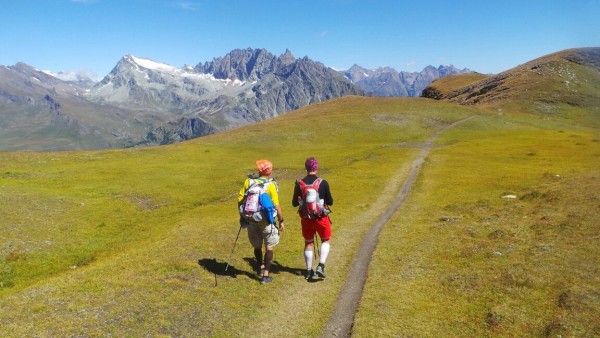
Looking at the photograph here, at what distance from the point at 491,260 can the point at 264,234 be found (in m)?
12.1

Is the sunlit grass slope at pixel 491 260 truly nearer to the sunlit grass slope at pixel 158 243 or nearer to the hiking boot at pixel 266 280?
the sunlit grass slope at pixel 158 243

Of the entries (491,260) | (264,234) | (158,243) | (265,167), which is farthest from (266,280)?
(491,260)

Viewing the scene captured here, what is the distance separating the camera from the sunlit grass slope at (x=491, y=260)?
14.8 meters

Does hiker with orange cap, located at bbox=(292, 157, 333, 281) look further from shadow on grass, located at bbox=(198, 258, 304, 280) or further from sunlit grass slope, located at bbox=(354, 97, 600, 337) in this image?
sunlit grass slope, located at bbox=(354, 97, 600, 337)

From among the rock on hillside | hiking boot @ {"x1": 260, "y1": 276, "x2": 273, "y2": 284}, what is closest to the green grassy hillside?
hiking boot @ {"x1": 260, "y1": 276, "x2": 273, "y2": 284}

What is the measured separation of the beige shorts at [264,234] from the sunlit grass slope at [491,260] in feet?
15.2

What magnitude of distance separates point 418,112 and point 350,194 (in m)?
79.1

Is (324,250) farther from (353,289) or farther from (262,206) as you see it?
(262,206)

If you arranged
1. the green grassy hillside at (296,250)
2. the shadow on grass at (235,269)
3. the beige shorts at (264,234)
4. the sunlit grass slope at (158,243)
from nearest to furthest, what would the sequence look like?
the sunlit grass slope at (158,243), the green grassy hillside at (296,250), the beige shorts at (264,234), the shadow on grass at (235,269)

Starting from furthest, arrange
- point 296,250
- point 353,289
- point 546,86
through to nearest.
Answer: point 546,86 → point 296,250 → point 353,289

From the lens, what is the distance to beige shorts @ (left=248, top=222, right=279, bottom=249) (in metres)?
17.9

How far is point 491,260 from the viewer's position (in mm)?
21172

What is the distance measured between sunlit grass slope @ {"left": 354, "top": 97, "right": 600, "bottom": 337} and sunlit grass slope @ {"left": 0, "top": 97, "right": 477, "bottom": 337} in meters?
2.67

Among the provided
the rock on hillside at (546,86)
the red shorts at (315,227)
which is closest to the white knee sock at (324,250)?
the red shorts at (315,227)
